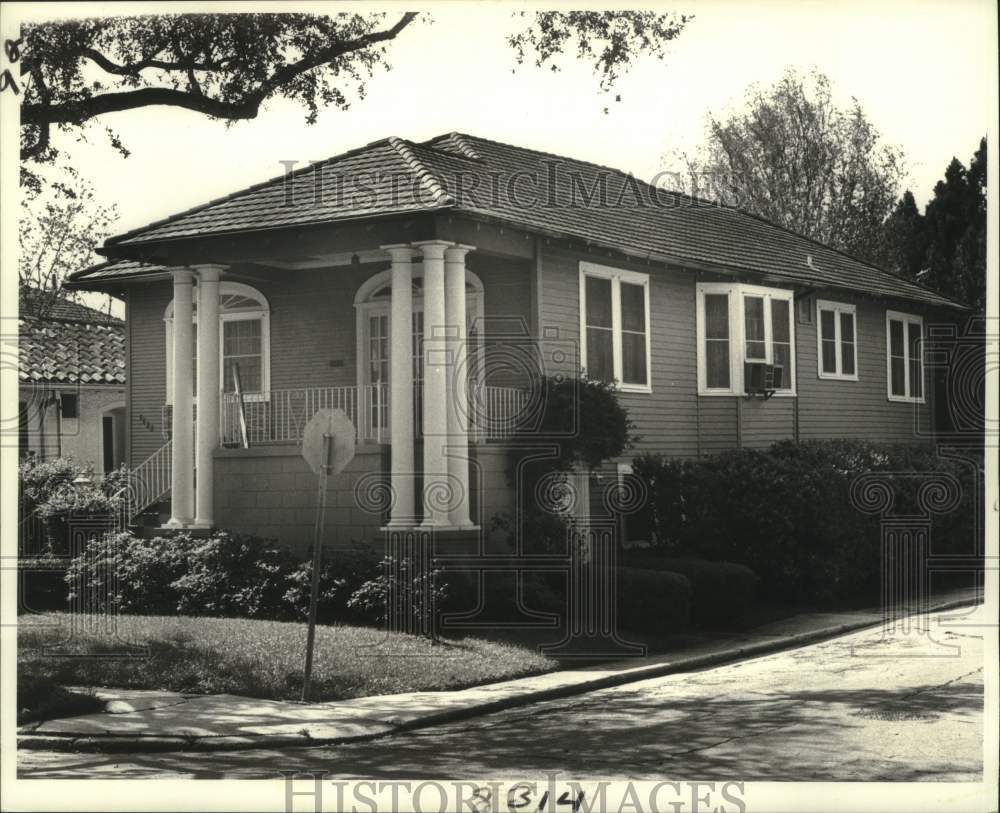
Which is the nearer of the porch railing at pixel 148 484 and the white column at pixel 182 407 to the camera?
the white column at pixel 182 407

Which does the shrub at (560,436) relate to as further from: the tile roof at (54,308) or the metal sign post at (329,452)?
the tile roof at (54,308)

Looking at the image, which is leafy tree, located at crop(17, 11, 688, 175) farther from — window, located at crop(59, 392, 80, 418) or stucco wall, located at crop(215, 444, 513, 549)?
window, located at crop(59, 392, 80, 418)

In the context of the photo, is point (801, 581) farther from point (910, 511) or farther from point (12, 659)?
point (12, 659)

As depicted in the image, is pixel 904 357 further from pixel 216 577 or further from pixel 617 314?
pixel 216 577

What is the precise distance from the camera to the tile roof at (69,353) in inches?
1145

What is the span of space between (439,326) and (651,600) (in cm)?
438

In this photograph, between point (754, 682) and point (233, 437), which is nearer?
point (754, 682)

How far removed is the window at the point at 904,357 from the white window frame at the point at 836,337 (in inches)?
50.8

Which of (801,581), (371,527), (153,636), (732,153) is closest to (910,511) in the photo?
(801,581)

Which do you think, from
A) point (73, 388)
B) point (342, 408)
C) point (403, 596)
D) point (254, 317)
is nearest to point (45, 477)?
point (254, 317)

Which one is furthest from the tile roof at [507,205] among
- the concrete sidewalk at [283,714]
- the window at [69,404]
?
the concrete sidewalk at [283,714]

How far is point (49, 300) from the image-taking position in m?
34.5

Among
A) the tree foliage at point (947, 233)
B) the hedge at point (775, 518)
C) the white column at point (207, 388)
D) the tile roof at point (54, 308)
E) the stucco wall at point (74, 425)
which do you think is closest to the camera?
the hedge at point (775, 518)

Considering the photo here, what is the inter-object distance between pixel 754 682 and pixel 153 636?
Answer: 6.78m
